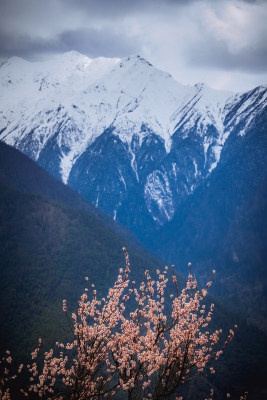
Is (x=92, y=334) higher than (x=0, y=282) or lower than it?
lower

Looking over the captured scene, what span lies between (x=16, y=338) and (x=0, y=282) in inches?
1489

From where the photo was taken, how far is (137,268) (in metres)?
160

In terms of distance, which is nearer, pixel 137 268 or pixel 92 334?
pixel 92 334

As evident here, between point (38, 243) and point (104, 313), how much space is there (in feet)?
498

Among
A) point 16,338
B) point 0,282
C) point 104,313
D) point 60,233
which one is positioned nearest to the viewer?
point 104,313

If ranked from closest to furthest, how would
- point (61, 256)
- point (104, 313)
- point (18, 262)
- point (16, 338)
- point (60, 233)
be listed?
point (104, 313) → point (16, 338) → point (18, 262) → point (61, 256) → point (60, 233)

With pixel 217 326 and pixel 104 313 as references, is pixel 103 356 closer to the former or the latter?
pixel 104 313

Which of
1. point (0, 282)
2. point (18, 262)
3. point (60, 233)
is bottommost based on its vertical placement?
point (0, 282)

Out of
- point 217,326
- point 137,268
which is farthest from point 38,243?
point 217,326

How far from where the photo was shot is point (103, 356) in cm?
1236

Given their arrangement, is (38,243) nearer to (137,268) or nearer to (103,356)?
(137,268)

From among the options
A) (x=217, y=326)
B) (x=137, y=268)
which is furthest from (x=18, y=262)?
(x=217, y=326)

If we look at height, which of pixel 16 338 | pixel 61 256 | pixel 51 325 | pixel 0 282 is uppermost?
pixel 61 256

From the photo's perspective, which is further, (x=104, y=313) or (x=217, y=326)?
(x=217, y=326)
